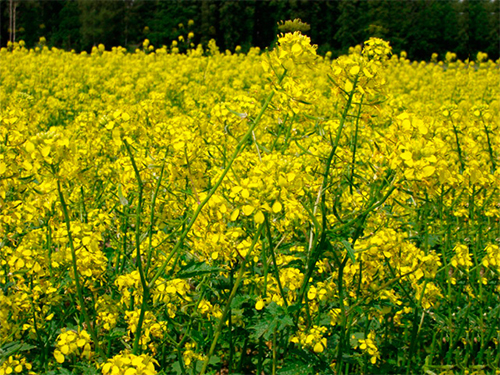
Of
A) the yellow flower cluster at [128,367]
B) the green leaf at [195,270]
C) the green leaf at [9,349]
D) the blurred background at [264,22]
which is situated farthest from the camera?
the blurred background at [264,22]

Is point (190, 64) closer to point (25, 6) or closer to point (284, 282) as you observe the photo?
point (284, 282)

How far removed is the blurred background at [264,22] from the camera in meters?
25.0

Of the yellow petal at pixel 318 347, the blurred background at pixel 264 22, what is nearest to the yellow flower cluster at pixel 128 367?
the yellow petal at pixel 318 347

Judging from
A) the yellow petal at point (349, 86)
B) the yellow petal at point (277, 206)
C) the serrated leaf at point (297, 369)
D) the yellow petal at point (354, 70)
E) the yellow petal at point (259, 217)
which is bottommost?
the serrated leaf at point (297, 369)

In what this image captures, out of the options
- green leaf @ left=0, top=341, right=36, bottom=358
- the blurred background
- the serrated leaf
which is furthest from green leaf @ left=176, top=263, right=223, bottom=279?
the blurred background

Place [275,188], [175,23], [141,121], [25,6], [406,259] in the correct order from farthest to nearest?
1. [25,6]
2. [175,23]
3. [141,121]
4. [406,259]
5. [275,188]

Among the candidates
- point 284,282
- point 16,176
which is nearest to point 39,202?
point 16,176

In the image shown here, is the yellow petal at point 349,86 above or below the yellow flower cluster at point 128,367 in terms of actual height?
above

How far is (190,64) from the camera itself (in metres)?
12.0

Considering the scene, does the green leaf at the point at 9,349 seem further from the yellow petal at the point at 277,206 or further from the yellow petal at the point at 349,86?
the yellow petal at the point at 349,86

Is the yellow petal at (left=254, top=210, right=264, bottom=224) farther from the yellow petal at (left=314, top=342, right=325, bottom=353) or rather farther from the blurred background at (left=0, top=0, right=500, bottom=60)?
the blurred background at (left=0, top=0, right=500, bottom=60)

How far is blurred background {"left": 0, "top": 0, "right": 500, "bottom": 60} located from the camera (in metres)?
25.0

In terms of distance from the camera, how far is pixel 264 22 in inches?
1086

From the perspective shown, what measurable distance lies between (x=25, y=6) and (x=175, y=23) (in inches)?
391
